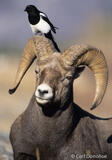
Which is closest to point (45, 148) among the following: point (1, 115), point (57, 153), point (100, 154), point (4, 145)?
point (57, 153)

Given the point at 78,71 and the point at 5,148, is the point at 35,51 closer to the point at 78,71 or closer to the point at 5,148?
the point at 78,71

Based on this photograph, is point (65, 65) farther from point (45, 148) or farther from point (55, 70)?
point (45, 148)

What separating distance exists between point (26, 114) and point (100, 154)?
208 cm

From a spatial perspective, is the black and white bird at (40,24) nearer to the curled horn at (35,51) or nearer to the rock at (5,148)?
the rock at (5,148)

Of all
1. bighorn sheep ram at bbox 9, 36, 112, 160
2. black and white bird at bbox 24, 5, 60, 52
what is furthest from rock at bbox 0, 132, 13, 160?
bighorn sheep ram at bbox 9, 36, 112, 160

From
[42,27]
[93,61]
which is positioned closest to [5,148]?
[42,27]

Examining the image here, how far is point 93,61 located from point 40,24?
5.76 m

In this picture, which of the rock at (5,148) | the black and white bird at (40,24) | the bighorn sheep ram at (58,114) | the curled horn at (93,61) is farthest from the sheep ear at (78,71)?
the rock at (5,148)

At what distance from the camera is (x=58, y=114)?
15.2 m

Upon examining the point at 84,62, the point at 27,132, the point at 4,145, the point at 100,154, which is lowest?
the point at 4,145

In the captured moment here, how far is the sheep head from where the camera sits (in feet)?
47.4

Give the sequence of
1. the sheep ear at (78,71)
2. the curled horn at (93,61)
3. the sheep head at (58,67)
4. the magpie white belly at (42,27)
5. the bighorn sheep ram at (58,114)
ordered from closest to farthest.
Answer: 1. the sheep head at (58,67)
2. the bighorn sheep ram at (58,114)
3. the curled horn at (93,61)
4. the sheep ear at (78,71)
5. the magpie white belly at (42,27)

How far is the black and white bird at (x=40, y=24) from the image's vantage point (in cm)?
2097

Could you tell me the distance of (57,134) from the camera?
15344 millimetres
